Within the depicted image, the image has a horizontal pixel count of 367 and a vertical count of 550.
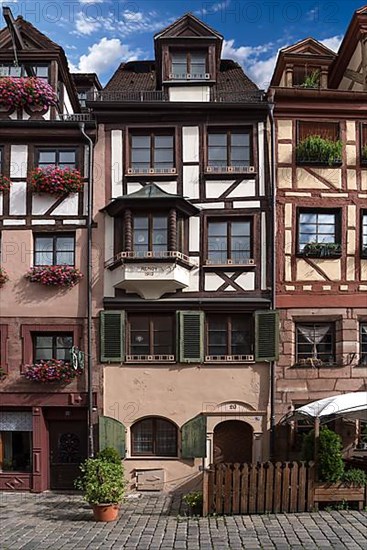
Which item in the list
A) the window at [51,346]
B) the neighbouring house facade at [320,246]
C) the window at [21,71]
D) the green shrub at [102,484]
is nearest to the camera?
the green shrub at [102,484]

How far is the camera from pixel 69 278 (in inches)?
615

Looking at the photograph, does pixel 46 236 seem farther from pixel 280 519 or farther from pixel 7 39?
pixel 280 519

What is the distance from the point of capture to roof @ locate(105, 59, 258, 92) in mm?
17981

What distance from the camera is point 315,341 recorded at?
15.7 meters

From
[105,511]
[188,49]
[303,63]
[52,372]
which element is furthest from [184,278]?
[303,63]

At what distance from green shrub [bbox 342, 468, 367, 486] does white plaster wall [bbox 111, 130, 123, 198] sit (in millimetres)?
9072

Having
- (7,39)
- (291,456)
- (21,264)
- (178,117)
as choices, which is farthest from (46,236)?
(291,456)

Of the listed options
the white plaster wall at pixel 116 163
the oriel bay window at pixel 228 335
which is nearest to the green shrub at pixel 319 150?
the oriel bay window at pixel 228 335

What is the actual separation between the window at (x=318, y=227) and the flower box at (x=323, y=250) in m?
0.17

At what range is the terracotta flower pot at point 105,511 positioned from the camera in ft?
40.2

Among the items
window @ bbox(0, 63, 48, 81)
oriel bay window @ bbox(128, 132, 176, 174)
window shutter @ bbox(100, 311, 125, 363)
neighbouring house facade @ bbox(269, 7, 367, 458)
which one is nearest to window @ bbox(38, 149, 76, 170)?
oriel bay window @ bbox(128, 132, 176, 174)

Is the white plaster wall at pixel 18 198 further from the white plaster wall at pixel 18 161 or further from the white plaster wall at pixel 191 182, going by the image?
the white plaster wall at pixel 191 182

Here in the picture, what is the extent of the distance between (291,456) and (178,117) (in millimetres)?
9563

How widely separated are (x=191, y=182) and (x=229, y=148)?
4.73 feet
